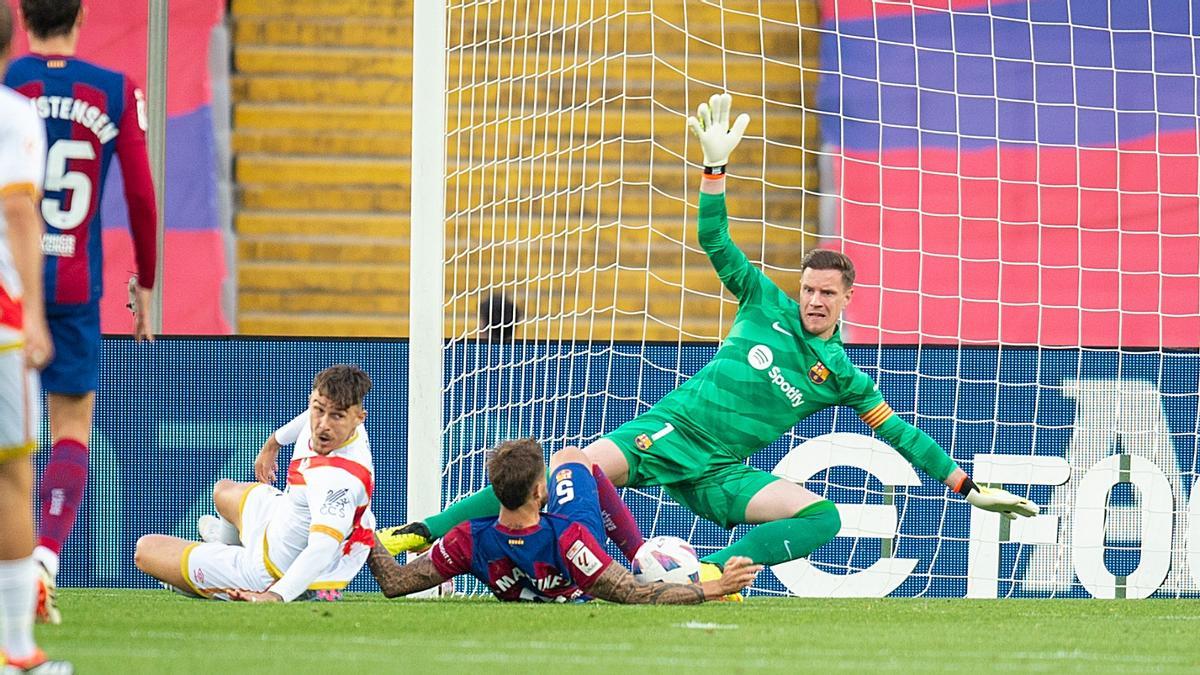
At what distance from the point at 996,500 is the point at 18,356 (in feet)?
13.3

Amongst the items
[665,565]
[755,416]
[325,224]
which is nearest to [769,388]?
[755,416]

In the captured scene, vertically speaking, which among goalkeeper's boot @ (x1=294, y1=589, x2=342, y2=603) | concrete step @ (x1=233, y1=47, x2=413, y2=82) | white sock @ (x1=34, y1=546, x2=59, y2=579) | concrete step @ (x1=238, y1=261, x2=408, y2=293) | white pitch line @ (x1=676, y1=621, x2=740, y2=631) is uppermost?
concrete step @ (x1=233, y1=47, x2=413, y2=82)

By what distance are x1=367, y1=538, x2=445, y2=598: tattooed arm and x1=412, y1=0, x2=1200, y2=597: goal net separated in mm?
1555

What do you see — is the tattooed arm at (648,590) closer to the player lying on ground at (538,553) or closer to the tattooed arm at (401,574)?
the player lying on ground at (538,553)

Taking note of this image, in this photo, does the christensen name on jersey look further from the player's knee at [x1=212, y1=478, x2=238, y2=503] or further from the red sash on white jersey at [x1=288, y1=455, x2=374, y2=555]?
the player's knee at [x1=212, y1=478, x2=238, y2=503]

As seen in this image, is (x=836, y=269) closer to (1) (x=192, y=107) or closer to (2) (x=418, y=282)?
Answer: (2) (x=418, y=282)

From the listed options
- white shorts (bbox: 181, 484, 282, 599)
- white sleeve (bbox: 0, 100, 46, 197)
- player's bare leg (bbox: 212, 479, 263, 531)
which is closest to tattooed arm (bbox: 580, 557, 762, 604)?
white shorts (bbox: 181, 484, 282, 599)

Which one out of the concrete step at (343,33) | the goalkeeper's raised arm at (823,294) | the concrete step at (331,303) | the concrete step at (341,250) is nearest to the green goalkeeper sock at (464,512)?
the goalkeeper's raised arm at (823,294)

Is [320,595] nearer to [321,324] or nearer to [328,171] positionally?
[321,324]

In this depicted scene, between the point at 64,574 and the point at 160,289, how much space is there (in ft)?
7.68

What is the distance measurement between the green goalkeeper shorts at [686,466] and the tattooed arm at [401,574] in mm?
955

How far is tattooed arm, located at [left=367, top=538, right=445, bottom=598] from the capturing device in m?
6.29

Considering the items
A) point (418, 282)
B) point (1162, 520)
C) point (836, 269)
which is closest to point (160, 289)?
point (418, 282)

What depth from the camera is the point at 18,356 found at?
3.65 meters
